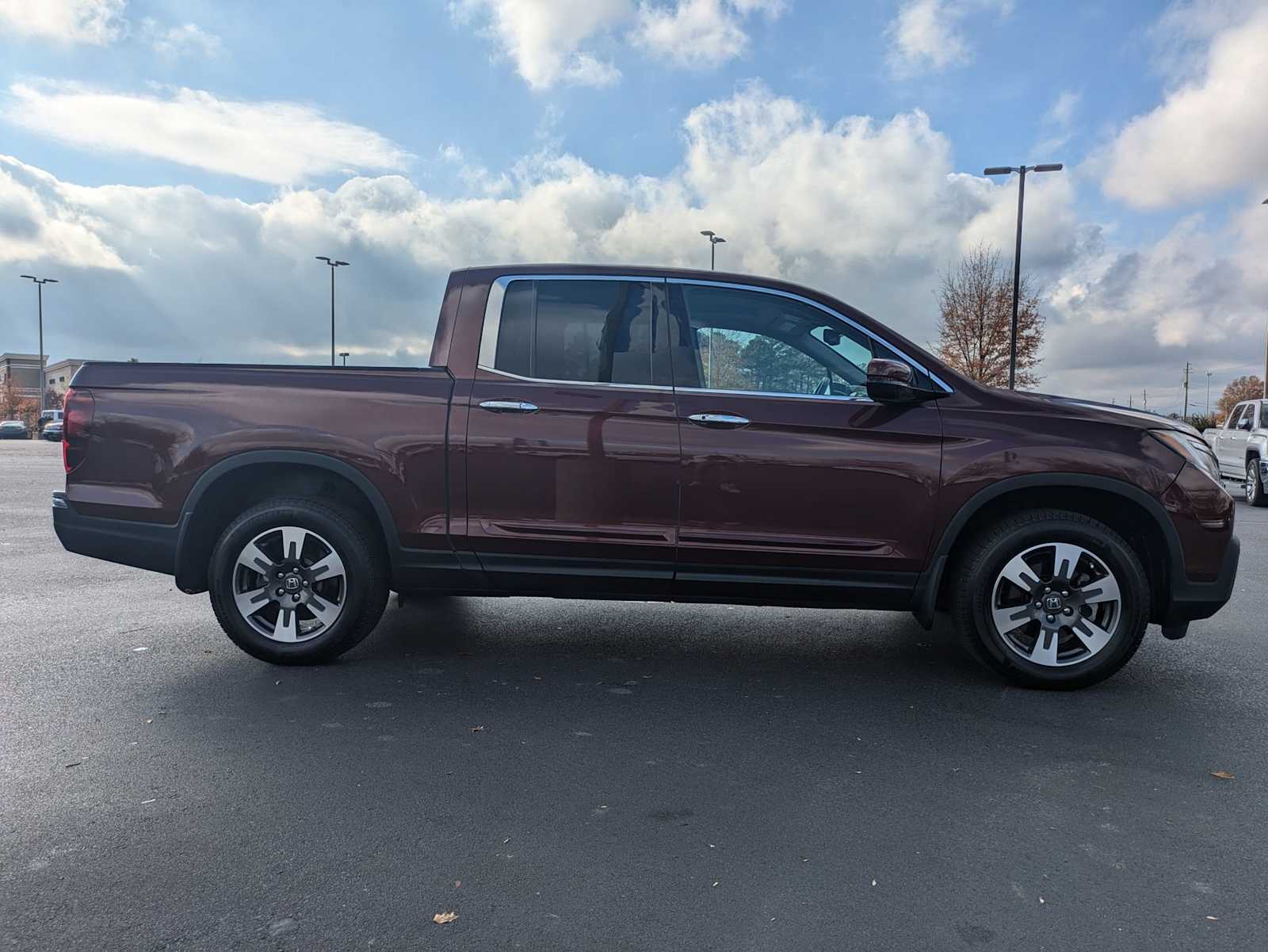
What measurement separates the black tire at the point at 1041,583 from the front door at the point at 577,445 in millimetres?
1411

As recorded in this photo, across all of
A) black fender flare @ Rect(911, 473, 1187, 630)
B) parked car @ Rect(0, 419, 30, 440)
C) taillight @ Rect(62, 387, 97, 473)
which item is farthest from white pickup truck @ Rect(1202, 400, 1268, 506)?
parked car @ Rect(0, 419, 30, 440)

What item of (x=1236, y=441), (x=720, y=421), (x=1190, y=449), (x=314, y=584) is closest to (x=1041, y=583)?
(x=1190, y=449)

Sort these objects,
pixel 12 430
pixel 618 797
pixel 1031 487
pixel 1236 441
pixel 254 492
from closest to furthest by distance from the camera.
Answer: pixel 618 797 → pixel 1031 487 → pixel 254 492 → pixel 1236 441 → pixel 12 430

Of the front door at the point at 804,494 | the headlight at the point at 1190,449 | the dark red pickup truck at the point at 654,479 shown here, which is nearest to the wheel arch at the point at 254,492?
the dark red pickup truck at the point at 654,479

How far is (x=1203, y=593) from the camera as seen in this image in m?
4.34

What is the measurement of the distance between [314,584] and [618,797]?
217cm

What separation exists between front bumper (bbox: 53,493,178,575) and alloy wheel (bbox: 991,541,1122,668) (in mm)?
3989

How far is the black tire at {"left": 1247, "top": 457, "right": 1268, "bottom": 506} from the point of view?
15.7m

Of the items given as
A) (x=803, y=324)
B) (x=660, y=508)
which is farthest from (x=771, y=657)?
(x=803, y=324)

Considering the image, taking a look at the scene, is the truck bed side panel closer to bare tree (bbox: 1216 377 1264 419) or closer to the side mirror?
the side mirror

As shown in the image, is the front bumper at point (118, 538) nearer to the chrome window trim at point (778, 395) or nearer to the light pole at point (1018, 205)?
the chrome window trim at point (778, 395)

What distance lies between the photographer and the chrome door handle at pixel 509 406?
14.5ft

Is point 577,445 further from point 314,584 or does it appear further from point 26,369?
point 26,369

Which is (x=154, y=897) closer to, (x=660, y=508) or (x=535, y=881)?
(x=535, y=881)
